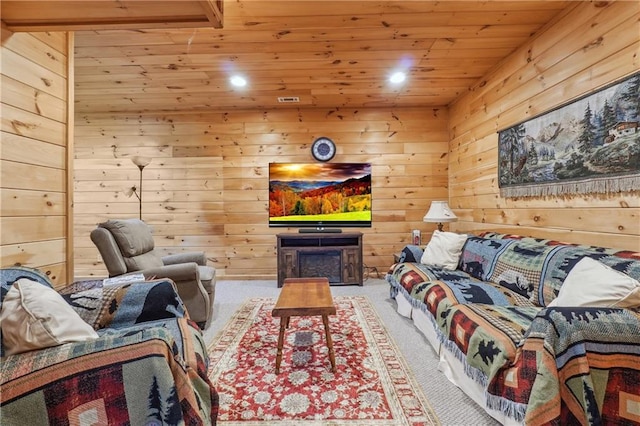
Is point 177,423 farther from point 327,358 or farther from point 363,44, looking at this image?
point 363,44

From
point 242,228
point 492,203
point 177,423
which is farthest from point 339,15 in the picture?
point 242,228

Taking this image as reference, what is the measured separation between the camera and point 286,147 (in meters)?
4.34

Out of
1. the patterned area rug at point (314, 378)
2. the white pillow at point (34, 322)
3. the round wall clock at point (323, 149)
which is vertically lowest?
the patterned area rug at point (314, 378)

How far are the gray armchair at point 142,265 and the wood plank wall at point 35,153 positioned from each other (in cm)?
28

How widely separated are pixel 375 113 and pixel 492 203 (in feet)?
6.92

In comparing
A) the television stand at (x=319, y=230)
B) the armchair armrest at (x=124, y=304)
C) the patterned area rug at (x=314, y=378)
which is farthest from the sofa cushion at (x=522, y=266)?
the armchair armrest at (x=124, y=304)

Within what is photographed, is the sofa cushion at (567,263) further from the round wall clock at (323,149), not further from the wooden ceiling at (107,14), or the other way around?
the round wall clock at (323,149)

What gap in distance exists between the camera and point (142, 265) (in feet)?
8.31

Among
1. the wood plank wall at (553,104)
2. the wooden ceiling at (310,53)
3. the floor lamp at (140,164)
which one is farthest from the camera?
the floor lamp at (140,164)

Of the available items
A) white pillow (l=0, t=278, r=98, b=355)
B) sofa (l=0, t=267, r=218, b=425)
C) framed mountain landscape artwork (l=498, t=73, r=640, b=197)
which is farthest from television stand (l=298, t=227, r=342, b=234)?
white pillow (l=0, t=278, r=98, b=355)

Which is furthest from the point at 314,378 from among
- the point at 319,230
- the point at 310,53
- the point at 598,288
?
the point at 310,53

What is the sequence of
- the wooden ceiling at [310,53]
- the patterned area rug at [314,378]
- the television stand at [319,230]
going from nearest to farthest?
the patterned area rug at [314,378] → the wooden ceiling at [310,53] → the television stand at [319,230]

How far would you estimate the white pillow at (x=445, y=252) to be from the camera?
2970 millimetres

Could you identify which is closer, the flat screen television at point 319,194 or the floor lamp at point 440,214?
the floor lamp at point 440,214
